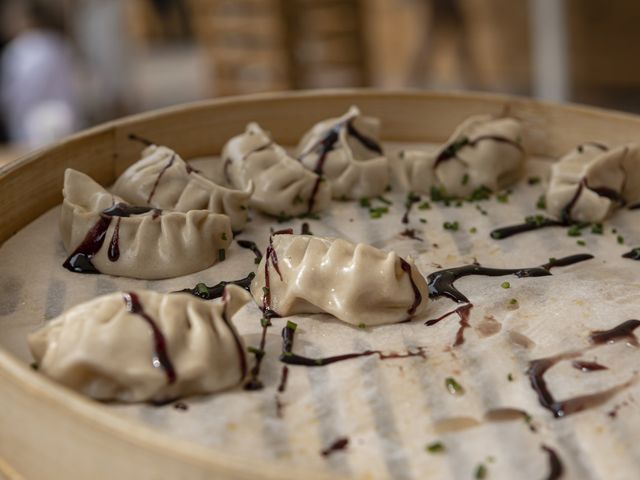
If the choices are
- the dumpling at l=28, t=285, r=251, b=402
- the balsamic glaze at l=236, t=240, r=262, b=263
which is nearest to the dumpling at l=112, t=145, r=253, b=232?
the balsamic glaze at l=236, t=240, r=262, b=263

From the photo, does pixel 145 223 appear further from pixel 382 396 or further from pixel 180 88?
pixel 180 88

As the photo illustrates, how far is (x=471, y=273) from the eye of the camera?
2.33 m

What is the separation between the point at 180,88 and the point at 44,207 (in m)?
7.37

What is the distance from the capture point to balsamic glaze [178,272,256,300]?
87.1 inches

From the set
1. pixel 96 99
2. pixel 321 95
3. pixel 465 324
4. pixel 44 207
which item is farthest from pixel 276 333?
pixel 96 99

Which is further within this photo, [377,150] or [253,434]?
[377,150]

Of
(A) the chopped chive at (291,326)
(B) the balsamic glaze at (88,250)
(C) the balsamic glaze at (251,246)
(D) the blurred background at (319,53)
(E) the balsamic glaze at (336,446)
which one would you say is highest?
(B) the balsamic glaze at (88,250)

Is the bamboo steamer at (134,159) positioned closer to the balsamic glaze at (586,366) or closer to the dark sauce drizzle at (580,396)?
the dark sauce drizzle at (580,396)

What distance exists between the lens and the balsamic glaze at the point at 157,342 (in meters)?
1.73

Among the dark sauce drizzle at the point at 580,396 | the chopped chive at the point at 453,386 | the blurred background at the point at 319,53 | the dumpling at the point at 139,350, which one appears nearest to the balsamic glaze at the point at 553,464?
the dark sauce drizzle at the point at 580,396

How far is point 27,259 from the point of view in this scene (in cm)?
238

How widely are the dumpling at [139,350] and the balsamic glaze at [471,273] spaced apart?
0.62m

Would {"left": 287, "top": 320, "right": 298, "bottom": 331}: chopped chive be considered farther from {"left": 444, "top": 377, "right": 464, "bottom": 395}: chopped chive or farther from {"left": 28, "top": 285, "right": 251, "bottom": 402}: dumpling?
{"left": 444, "top": 377, "right": 464, "bottom": 395}: chopped chive

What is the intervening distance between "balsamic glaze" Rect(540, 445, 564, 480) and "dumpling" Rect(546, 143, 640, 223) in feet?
3.72
